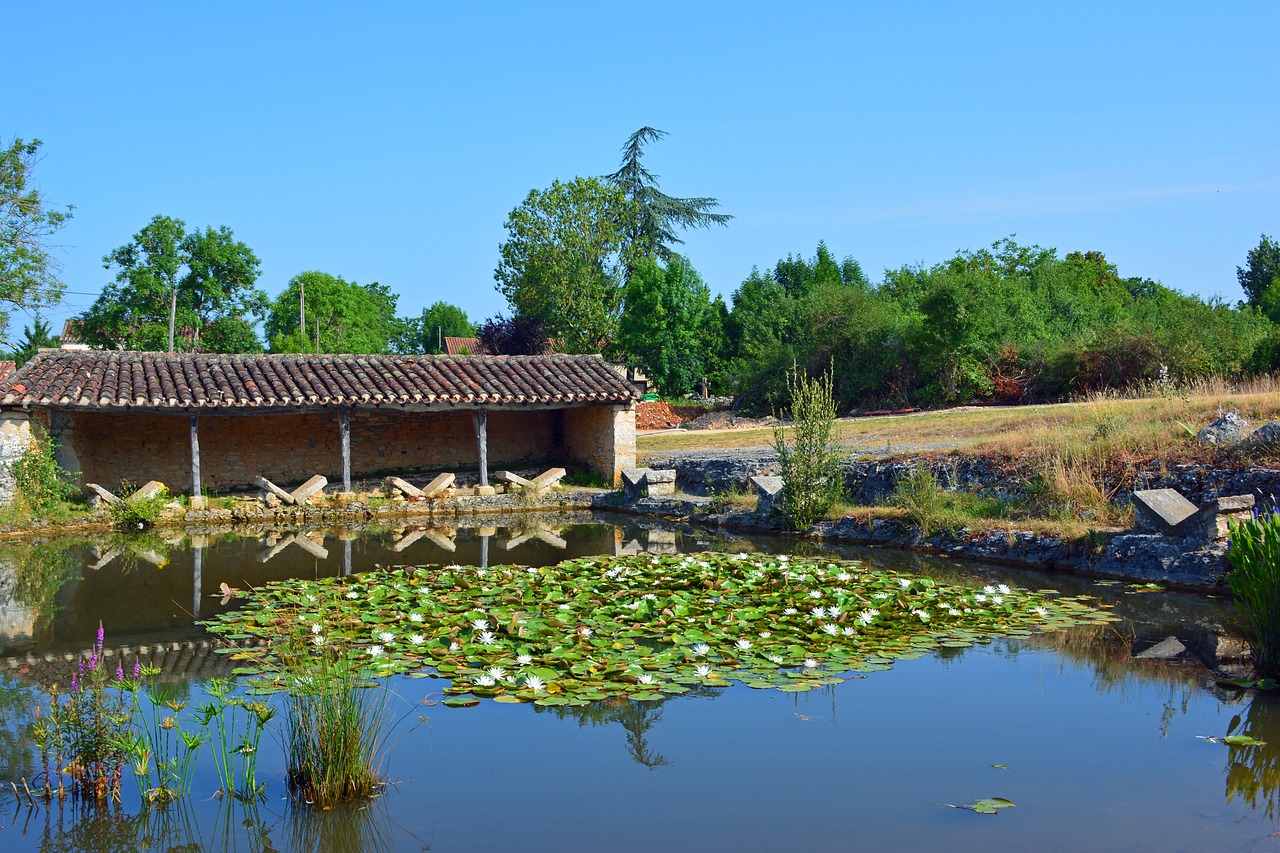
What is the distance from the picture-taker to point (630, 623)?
8.04 meters

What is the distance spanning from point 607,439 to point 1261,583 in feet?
46.9

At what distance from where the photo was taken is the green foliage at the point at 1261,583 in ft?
21.2

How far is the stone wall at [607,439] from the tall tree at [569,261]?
15338 millimetres

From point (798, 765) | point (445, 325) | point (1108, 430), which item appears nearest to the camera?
point (798, 765)

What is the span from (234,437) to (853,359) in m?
18.5

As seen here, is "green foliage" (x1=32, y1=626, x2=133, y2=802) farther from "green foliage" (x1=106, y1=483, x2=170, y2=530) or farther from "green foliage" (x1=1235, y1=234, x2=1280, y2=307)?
"green foliage" (x1=1235, y1=234, x2=1280, y2=307)

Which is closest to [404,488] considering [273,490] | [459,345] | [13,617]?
[273,490]

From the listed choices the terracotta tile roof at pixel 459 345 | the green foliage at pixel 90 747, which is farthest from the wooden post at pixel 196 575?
the terracotta tile roof at pixel 459 345

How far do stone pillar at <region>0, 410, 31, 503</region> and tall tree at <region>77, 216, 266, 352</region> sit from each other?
16.6m

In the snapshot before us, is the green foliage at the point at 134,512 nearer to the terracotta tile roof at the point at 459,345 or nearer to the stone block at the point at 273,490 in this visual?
→ the stone block at the point at 273,490

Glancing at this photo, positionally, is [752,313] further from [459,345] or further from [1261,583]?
[1261,583]

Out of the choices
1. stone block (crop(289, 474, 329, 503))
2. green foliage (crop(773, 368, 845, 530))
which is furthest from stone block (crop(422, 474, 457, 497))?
green foliage (crop(773, 368, 845, 530))

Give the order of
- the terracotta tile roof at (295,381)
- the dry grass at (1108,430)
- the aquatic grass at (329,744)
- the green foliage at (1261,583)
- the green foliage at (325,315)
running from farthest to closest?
the green foliage at (325,315)
the terracotta tile roof at (295,381)
the dry grass at (1108,430)
the green foliage at (1261,583)
the aquatic grass at (329,744)

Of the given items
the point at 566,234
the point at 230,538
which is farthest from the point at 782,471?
the point at 566,234
